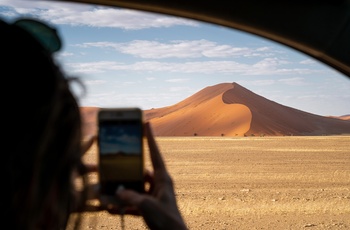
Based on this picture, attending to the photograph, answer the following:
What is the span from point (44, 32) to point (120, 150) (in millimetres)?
335

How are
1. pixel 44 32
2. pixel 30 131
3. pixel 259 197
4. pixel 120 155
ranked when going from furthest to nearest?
pixel 259 197 → pixel 120 155 → pixel 44 32 → pixel 30 131

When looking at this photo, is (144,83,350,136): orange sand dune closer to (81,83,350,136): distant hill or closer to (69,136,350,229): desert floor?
(81,83,350,136): distant hill

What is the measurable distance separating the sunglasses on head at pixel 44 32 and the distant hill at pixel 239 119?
70404 mm

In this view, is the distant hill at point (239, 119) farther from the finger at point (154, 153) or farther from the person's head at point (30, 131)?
the person's head at point (30, 131)

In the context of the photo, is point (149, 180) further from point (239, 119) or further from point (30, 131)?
point (239, 119)

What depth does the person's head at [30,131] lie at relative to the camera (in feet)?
3.35

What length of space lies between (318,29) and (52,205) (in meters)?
0.95

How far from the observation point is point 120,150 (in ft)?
4.80

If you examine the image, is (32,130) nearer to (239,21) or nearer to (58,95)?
(58,95)

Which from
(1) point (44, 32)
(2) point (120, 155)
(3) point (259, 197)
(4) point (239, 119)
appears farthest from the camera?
(4) point (239, 119)

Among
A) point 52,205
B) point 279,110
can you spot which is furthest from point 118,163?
point 279,110

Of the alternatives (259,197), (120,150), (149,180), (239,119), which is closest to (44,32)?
(120,150)

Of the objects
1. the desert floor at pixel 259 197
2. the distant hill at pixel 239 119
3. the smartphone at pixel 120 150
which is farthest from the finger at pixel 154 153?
the distant hill at pixel 239 119

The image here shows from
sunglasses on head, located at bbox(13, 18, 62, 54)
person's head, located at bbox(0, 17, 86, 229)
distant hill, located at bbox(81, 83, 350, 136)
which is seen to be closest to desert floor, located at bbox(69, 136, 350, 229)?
sunglasses on head, located at bbox(13, 18, 62, 54)
